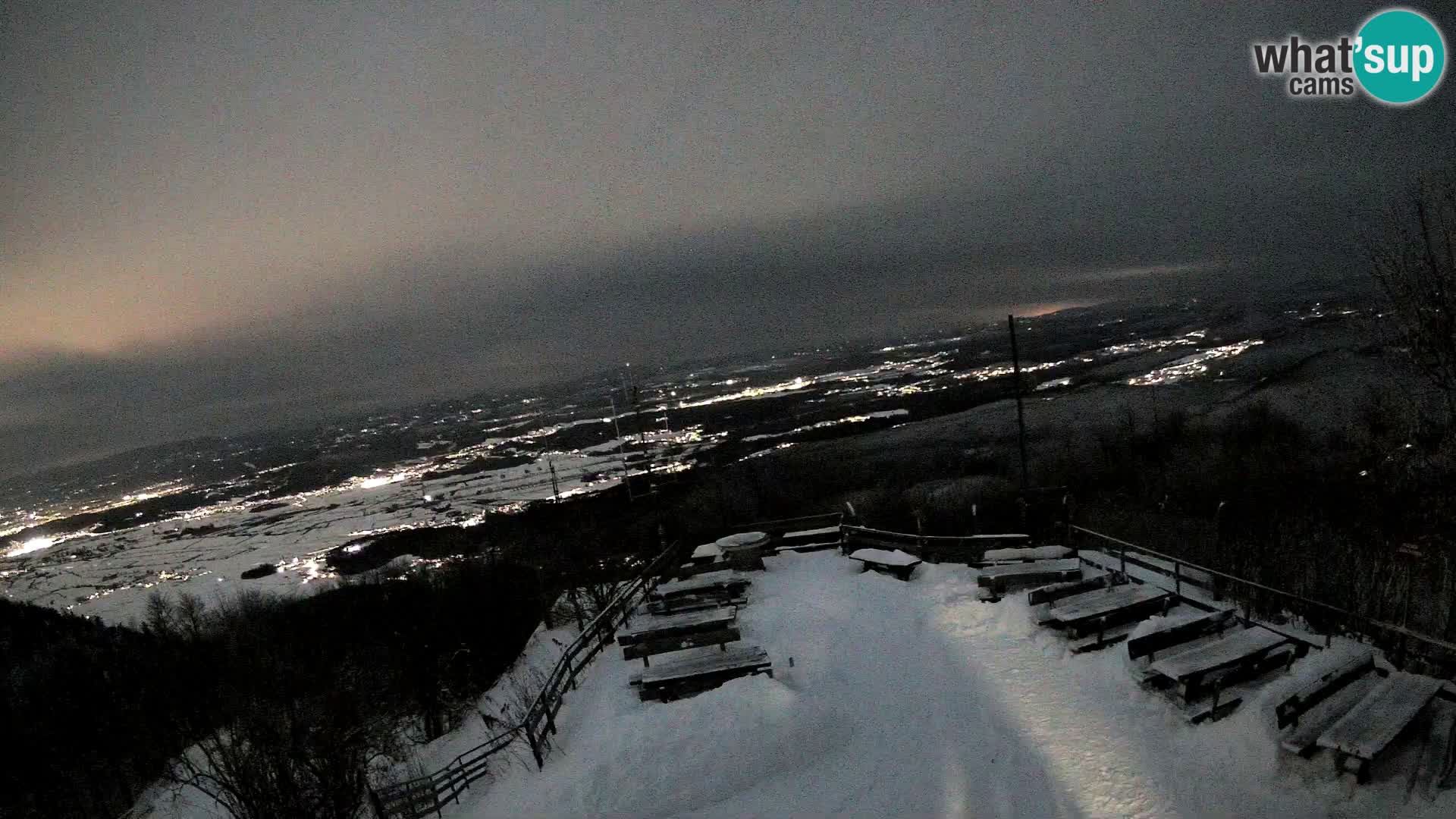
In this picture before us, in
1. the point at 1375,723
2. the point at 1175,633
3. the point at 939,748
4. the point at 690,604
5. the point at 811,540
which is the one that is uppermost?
the point at 1375,723

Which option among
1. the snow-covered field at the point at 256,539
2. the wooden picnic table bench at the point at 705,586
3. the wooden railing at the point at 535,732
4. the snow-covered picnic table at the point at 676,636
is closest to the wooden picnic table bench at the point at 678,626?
the snow-covered picnic table at the point at 676,636

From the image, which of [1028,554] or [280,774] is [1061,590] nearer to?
[1028,554]

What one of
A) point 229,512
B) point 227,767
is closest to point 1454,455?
point 227,767

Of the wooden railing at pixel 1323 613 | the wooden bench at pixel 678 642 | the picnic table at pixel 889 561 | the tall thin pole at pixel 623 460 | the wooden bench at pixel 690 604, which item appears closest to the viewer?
the wooden railing at pixel 1323 613

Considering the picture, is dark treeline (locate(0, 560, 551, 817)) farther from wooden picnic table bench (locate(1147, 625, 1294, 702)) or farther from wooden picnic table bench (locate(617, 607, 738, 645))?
wooden picnic table bench (locate(1147, 625, 1294, 702))

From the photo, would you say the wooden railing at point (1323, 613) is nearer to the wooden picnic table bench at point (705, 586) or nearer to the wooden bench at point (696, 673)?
the wooden bench at point (696, 673)

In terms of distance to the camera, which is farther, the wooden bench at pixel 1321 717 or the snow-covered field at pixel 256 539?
the snow-covered field at pixel 256 539

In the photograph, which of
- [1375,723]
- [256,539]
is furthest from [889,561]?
[256,539]

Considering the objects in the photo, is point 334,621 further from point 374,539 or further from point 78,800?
point 374,539
